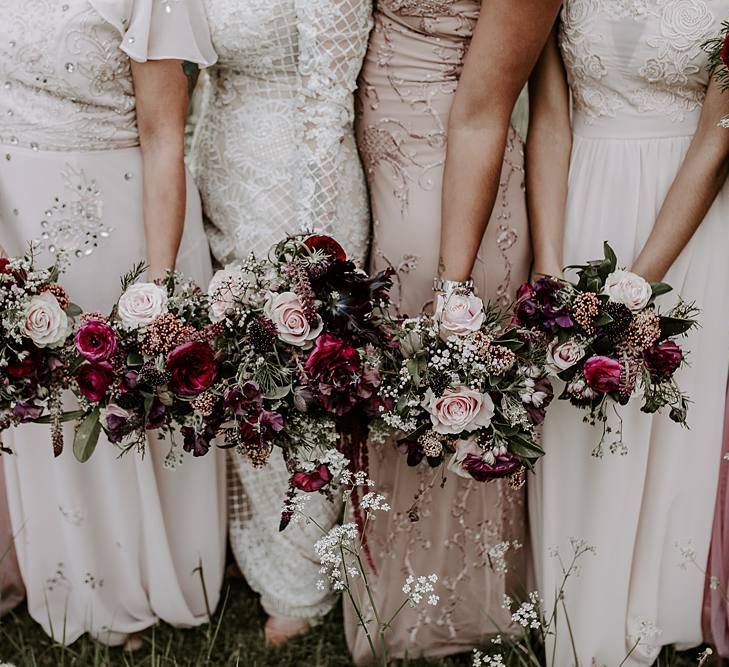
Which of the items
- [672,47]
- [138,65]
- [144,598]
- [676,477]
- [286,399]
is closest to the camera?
[286,399]

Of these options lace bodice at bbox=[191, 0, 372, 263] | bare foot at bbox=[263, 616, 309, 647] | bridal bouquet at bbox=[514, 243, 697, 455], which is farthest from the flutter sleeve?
bare foot at bbox=[263, 616, 309, 647]

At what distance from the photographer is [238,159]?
2.68 metres

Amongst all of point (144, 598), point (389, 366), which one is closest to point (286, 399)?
point (389, 366)

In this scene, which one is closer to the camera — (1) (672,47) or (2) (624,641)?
(1) (672,47)

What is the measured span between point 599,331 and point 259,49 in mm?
1313

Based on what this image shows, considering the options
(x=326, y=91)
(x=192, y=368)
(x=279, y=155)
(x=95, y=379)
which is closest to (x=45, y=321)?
(x=95, y=379)

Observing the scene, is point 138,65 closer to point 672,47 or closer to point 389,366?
point 389,366

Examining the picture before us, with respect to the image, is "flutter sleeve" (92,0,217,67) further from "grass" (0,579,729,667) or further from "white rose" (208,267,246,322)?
"grass" (0,579,729,667)

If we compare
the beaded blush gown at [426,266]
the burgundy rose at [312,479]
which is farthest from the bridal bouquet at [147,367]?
the beaded blush gown at [426,266]

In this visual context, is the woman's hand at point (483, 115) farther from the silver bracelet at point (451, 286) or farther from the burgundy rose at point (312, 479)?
the burgundy rose at point (312, 479)

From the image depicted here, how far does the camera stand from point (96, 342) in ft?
6.88

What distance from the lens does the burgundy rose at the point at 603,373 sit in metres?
2.08

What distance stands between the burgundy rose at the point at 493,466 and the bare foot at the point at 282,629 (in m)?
1.24

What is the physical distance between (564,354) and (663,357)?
267 mm
